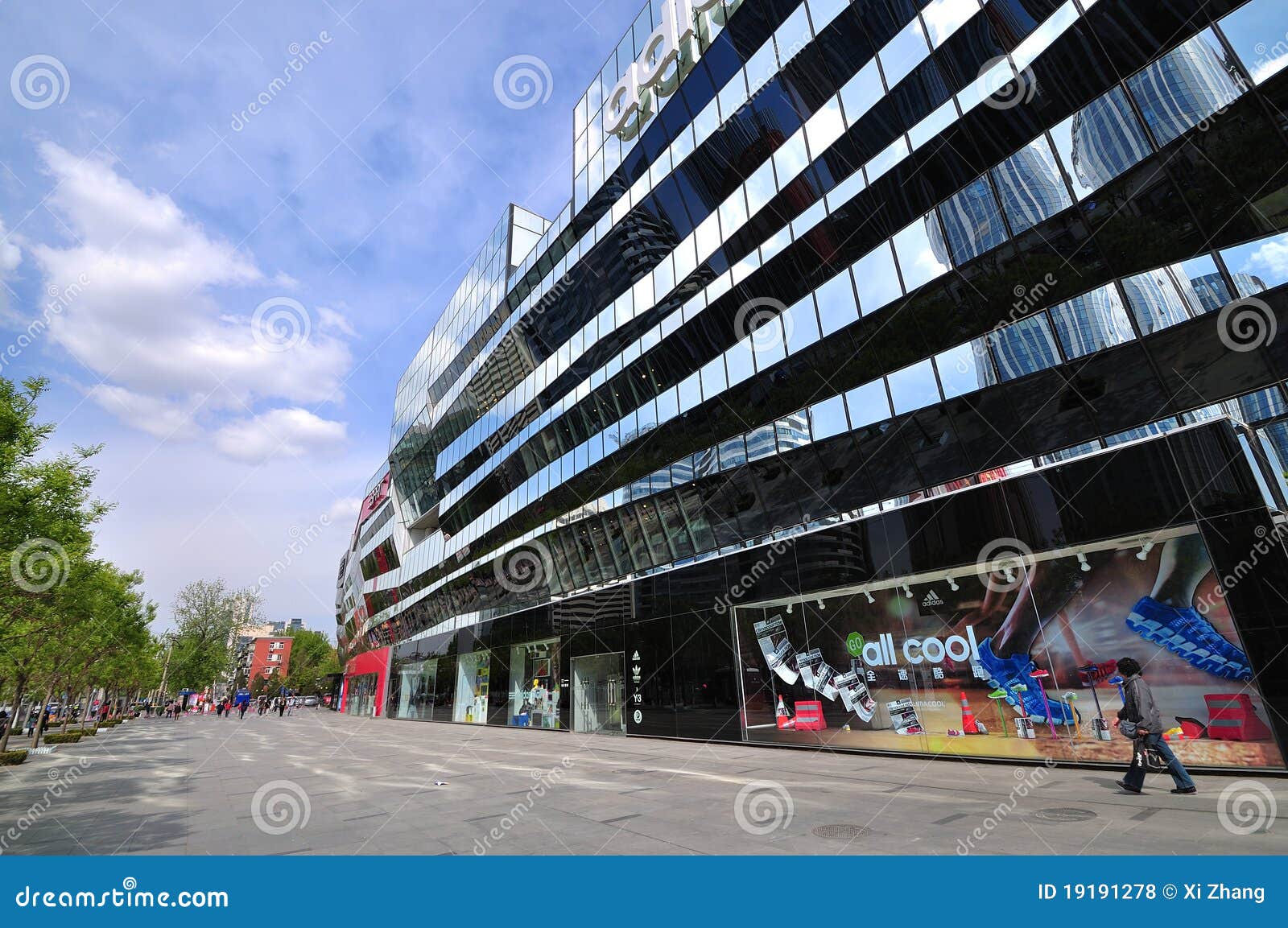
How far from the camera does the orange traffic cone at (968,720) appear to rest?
1359 centimetres

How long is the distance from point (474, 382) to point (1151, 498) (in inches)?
1461

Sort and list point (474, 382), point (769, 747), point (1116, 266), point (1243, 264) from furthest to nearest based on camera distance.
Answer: point (474, 382)
point (769, 747)
point (1116, 266)
point (1243, 264)

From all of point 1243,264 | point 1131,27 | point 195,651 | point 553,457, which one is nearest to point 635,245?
point 553,457

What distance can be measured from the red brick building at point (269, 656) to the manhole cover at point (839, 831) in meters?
179

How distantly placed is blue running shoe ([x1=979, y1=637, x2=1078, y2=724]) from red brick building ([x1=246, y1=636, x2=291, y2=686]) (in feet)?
581

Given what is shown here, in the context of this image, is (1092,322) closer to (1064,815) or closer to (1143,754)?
(1143,754)

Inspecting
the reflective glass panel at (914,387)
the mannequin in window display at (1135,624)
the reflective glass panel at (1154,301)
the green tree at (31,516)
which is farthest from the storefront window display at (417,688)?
the reflective glass panel at (1154,301)

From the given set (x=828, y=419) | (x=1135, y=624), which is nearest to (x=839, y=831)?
(x=1135, y=624)

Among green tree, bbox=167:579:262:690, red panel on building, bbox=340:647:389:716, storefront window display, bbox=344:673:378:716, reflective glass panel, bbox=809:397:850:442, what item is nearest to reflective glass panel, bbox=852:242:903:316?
reflective glass panel, bbox=809:397:850:442

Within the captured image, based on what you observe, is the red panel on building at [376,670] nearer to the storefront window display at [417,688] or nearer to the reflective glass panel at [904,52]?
the storefront window display at [417,688]

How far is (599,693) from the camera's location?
2653 centimetres

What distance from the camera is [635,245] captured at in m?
25.9

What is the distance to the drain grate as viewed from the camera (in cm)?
761

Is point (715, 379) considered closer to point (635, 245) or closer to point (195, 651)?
point (635, 245)
